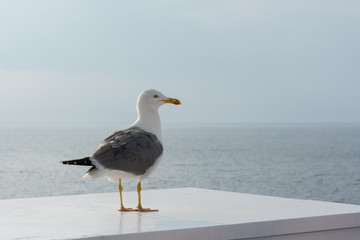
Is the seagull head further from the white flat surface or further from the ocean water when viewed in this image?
the ocean water

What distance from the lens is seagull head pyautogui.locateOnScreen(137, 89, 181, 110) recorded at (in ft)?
12.0

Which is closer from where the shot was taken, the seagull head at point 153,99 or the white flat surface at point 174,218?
the white flat surface at point 174,218

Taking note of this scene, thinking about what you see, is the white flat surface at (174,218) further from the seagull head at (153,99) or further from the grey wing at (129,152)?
the seagull head at (153,99)

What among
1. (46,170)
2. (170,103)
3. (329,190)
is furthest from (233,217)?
(46,170)

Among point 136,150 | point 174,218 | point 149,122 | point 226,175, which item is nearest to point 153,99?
point 149,122

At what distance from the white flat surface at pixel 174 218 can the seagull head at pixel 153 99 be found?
64 cm

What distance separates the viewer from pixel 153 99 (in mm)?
3662

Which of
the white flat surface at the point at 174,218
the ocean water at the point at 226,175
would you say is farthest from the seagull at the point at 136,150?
the ocean water at the point at 226,175

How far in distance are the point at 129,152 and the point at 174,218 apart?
0.45 m

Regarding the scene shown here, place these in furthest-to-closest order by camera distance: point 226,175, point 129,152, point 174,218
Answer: point 226,175
point 129,152
point 174,218

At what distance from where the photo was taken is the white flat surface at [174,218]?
9.53 feet

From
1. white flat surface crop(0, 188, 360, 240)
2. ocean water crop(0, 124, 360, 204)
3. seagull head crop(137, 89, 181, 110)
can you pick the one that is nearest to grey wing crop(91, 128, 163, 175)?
seagull head crop(137, 89, 181, 110)

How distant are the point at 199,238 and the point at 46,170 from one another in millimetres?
37728

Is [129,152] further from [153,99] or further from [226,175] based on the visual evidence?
[226,175]
